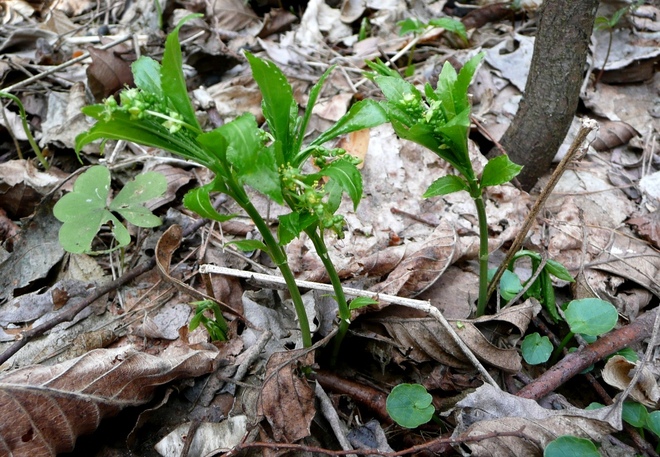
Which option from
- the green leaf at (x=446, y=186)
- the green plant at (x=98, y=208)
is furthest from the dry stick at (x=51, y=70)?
the green leaf at (x=446, y=186)

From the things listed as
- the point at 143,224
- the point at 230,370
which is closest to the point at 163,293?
the point at 143,224

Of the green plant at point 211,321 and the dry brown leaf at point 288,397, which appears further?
the green plant at point 211,321

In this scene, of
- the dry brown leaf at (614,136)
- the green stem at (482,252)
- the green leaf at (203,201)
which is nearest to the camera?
the green leaf at (203,201)

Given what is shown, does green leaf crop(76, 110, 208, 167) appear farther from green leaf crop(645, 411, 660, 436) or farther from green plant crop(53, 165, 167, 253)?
green leaf crop(645, 411, 660, 436)

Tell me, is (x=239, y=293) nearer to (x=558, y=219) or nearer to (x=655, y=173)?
(x=558, y=219)

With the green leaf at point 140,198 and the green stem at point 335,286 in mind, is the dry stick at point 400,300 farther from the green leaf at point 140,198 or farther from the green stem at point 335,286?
the green leaf at point 140,198

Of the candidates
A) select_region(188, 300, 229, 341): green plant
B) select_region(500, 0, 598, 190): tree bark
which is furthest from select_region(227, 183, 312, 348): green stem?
select_region(500, 0, 598, 190): tree bark
